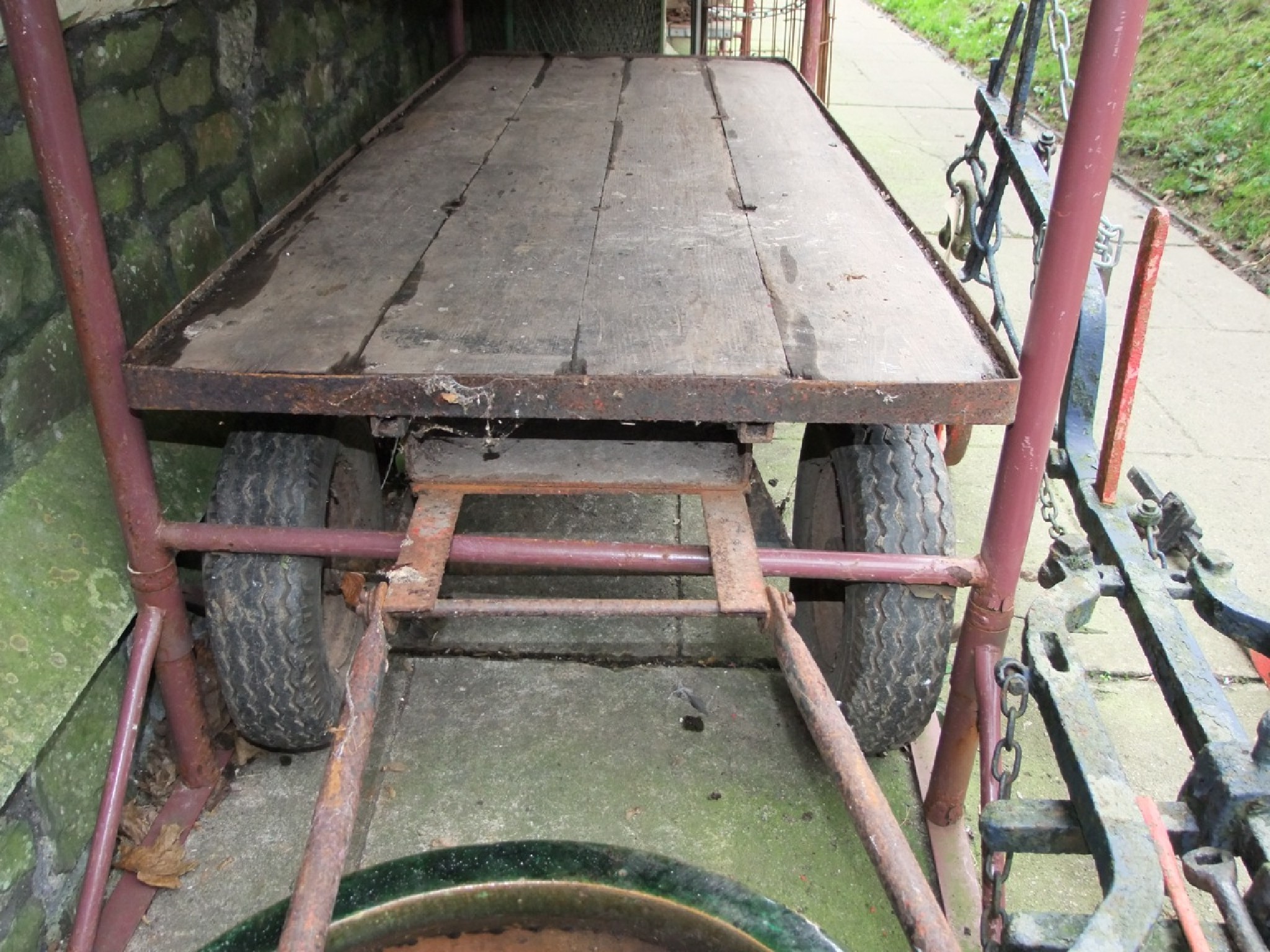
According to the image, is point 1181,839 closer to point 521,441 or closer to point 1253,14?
point 521,441

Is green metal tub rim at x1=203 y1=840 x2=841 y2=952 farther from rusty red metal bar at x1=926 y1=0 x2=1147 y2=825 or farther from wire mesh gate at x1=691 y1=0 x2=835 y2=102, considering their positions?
wire mesh gate at x1=691 y1=0 x2=835 y2=102

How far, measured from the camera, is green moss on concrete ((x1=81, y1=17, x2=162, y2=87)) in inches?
84.7

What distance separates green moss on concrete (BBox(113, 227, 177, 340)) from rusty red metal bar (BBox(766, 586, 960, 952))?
5.15 feet

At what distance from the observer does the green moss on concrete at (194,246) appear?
251 centimetres

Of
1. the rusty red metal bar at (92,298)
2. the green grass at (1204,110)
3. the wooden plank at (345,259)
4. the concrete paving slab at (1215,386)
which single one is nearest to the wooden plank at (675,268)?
the wooden plank at (345,259)

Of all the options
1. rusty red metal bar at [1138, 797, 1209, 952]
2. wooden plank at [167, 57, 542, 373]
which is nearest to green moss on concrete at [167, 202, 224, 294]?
wooden plank at [167, 57, 542, 373]

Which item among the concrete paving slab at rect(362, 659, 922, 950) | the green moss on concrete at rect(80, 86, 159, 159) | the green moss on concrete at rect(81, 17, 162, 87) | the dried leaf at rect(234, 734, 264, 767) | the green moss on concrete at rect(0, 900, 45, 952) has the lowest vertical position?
the concrete paving slab at rect(362, 659, 922, 950)

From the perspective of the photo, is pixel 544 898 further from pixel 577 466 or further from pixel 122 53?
pixel 122 53

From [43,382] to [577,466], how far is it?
3.38 ft

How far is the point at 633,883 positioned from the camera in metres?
1.28

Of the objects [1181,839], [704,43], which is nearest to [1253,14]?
[704,43]

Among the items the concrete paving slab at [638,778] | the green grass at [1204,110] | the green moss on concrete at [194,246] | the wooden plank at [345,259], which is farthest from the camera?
the green grass at [1204,110]

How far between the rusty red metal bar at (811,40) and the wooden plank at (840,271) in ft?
3.30

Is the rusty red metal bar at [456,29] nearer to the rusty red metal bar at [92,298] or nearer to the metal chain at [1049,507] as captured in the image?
the rusty red metal bar at [92,298]
